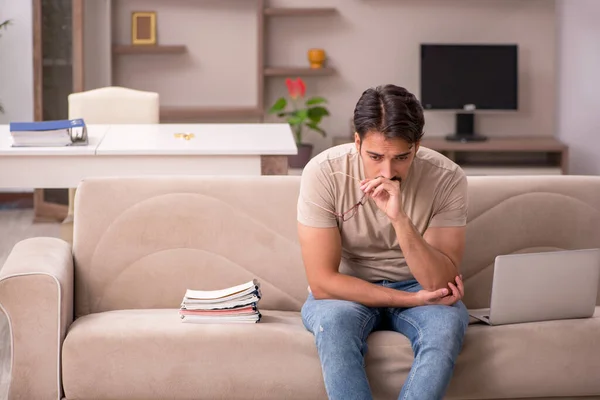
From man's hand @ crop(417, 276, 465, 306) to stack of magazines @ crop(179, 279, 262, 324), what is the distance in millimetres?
460

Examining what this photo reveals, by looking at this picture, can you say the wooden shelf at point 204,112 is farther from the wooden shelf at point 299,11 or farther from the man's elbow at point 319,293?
the man's elbow at point 319,293

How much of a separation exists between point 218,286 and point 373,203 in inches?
23.9

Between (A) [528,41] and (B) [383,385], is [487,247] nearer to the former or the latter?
(B) [383,385]

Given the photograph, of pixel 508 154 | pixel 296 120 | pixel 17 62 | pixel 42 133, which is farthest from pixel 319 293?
pixel 17 62

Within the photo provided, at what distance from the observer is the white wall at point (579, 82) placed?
5961 millimetres

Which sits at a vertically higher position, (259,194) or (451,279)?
(259,194)

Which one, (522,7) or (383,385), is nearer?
(383,385)

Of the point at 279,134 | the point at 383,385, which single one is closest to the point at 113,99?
the point at 279,134

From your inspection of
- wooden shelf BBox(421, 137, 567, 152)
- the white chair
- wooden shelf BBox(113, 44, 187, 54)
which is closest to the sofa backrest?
the white chair

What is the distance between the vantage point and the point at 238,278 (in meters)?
2.97

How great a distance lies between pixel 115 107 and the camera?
501 centimetres

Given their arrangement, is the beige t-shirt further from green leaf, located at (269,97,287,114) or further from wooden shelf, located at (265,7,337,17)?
wooden shelf, located at (265,7,337,17)

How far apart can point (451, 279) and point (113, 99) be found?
9.40 feet

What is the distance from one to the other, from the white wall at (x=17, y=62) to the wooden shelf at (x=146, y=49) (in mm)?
669
